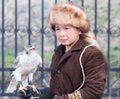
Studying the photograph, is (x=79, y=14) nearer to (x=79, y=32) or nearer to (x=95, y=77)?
(x=79, y=32)

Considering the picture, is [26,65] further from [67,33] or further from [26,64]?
[67,33]

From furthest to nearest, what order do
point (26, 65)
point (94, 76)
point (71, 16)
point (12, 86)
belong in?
1. point (12, 86)
2. point (26, 65)
3. point (71, 16)
4. point (94, 76)

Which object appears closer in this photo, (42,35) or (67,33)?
(67,33)

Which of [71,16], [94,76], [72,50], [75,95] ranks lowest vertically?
[75,95]

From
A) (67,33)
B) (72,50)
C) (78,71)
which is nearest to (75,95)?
(78,71)

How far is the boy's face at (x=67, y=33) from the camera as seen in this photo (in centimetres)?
309

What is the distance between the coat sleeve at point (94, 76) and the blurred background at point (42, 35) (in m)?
2.66

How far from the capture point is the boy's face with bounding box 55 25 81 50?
309 centimetres

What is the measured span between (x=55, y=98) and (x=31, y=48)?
2.03m

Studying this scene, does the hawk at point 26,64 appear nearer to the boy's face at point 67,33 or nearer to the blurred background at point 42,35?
the blurred background at point 42,35

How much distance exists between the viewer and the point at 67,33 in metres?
3.10

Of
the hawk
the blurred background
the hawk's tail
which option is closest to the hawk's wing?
the hawk

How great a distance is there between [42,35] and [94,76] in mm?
2722

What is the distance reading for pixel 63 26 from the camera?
3.09 meters
